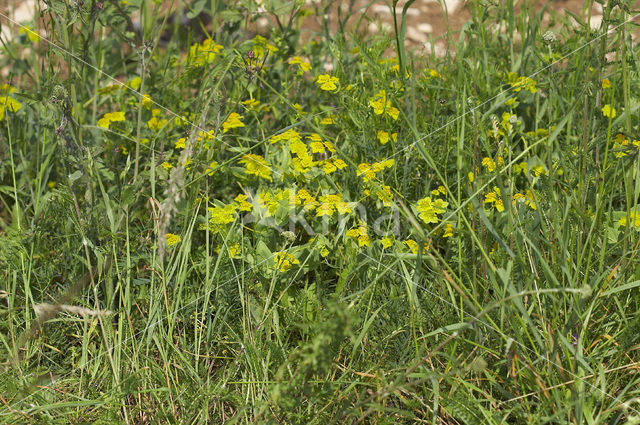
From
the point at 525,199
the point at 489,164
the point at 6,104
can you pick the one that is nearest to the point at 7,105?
the point at 6,104

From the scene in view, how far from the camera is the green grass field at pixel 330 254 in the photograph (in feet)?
4.86

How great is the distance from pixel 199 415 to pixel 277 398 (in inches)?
14.9

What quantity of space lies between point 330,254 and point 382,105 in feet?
1.67

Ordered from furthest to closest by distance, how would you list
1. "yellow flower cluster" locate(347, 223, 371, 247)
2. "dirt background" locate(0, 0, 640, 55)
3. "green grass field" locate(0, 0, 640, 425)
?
"dirt background" locate(0, 0, 640, 55)
"yellow flower cluster" locate(347, 223, 371, 247)
"green grass field" locate(0, 0, 640, 425)

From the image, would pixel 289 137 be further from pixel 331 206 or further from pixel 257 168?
pixel 331 206

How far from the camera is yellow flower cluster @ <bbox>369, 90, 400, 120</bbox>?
2068 millimetres

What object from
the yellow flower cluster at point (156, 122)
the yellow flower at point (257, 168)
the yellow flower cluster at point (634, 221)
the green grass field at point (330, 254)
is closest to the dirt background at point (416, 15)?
the green grass field at point (330, 254)

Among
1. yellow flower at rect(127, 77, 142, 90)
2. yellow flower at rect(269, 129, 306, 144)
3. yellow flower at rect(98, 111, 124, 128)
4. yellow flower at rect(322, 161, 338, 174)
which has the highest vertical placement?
yellow flower at rect(127, 77, 142, 90)

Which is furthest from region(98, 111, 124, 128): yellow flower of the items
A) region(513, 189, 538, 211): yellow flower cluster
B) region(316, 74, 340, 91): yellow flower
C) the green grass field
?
region(513, 189, 538, 211): yellow flower cluster

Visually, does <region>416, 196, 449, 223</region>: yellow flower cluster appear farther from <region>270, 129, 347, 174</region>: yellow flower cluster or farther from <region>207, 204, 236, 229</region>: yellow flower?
<region>207, 204, 236, 229</region>: yellow flower

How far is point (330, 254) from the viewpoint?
6.31 ft

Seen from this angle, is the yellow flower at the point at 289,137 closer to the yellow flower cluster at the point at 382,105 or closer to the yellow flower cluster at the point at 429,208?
the yellow flower cluster at the point at 382,105

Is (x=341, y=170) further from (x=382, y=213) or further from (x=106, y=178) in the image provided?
(x=106, y=178)

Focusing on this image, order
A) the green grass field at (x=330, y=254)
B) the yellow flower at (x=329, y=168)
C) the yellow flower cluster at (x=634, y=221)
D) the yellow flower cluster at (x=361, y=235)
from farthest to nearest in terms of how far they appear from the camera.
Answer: the yellow flower at (x=329, y=168) → the yellow flower cluster at (x=361, y=235) → the yellow flower cluster at (x=634, y=221) → the green grass field at (x=330, y=254)
